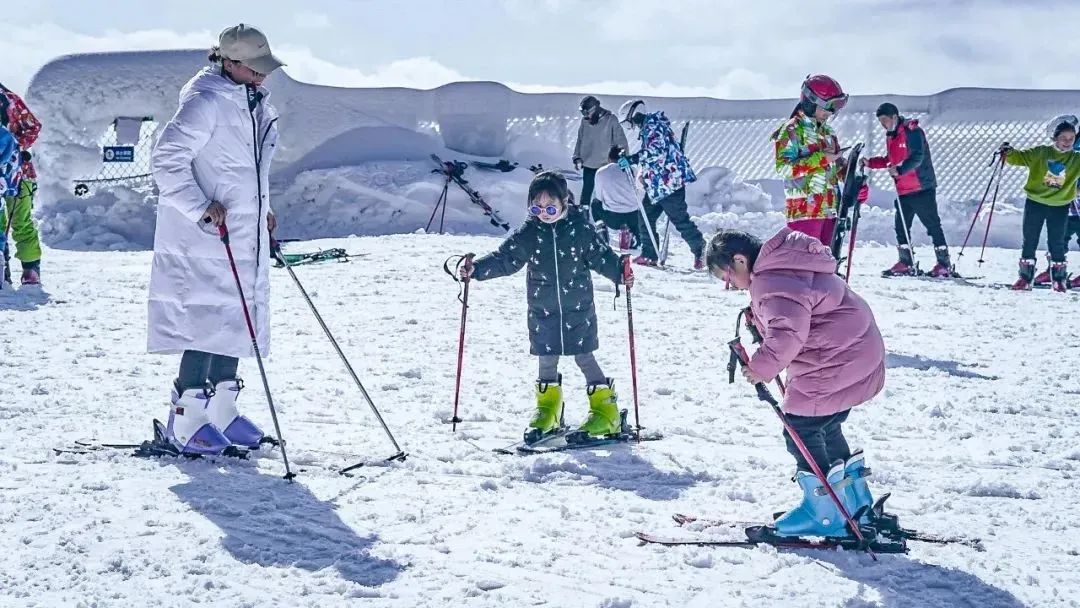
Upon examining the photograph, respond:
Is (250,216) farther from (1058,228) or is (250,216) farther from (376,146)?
(376,146)

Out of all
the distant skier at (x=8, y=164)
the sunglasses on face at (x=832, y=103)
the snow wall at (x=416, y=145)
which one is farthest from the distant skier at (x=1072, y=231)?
the distant skier at (x=8, y=164)

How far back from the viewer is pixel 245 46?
445cm

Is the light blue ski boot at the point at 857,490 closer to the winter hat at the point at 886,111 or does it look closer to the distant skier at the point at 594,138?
the winter hat at the point at 886,111

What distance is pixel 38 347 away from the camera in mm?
7387

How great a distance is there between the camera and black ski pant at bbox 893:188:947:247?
11.0 meters

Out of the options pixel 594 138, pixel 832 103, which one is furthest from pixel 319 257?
pixel 832 103

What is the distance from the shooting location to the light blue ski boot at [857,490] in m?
3.77

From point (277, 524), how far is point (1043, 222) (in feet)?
26.7

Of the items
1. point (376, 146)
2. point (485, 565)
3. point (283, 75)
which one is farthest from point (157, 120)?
point (485, 565)

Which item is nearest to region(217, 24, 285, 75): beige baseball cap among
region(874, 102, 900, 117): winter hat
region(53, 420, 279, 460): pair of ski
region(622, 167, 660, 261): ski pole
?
region(53, 420, 279, 460): pair of ski

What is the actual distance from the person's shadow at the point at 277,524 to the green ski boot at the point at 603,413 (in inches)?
54.1

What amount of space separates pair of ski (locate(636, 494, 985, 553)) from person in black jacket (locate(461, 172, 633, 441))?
1.47 m

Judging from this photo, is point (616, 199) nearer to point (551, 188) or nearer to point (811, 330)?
point (551, 188)

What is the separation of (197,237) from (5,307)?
17.1 feet
